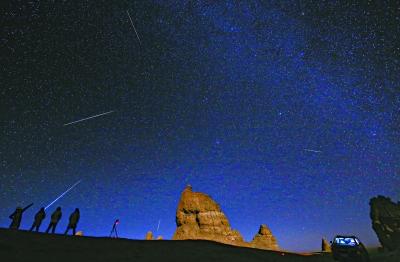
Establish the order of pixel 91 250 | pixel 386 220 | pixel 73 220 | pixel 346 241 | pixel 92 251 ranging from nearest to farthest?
pixel 92 251 < pixel 91 250 < pixel 73 220 < pixel 346 241 < pixel 386 220

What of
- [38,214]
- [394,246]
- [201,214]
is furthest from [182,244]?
[201,214]

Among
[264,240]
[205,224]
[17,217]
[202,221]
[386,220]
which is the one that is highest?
[202,221]

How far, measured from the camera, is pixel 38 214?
1911 cm

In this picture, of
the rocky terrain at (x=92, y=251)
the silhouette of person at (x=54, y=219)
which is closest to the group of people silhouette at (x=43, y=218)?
the silhouette of person at (x=54, y=219)

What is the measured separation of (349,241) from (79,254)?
1938 centimetres

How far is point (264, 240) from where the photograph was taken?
333ft

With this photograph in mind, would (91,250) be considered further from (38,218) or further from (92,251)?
(38,218)

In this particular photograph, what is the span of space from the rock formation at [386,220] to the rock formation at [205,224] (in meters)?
53.2

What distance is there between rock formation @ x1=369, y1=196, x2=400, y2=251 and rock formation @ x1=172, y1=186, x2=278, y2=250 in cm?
5316

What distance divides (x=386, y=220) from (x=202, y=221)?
200ft

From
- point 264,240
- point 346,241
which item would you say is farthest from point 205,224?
point 346,241

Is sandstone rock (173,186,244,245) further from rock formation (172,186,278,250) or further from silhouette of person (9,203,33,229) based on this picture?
silhouette of person (9,203,33,229)

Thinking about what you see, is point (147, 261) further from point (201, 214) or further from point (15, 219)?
point (201, 214)

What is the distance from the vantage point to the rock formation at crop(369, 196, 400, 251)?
40875 mm
